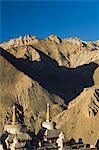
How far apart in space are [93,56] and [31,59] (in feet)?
56.2

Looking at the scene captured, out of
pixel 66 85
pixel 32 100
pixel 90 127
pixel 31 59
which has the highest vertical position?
pixel 31 59

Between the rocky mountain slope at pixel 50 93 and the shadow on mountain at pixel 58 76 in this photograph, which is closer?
the rocky mountain slope at pixel 50 93

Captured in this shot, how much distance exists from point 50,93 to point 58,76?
56.4 feet

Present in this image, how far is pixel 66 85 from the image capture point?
4449 inches

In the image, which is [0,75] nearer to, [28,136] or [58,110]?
[58,110]

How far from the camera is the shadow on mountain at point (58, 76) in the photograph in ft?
348

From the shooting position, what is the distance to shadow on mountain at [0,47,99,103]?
106062 millimetres

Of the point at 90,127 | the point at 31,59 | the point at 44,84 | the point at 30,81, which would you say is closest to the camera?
the point at 90,127

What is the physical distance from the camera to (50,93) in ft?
324

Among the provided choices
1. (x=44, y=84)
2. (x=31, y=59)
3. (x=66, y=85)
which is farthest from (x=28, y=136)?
(x=31, y=59)

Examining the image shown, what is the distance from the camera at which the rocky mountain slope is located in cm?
8719

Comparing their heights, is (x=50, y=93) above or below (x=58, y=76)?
below

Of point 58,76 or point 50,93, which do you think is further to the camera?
point 58,76

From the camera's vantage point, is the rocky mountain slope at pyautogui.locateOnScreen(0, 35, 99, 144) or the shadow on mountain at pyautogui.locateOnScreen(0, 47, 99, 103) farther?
the shadow on mountain at pyautogui.locateOnScreen(0, 47, 99, 103)
